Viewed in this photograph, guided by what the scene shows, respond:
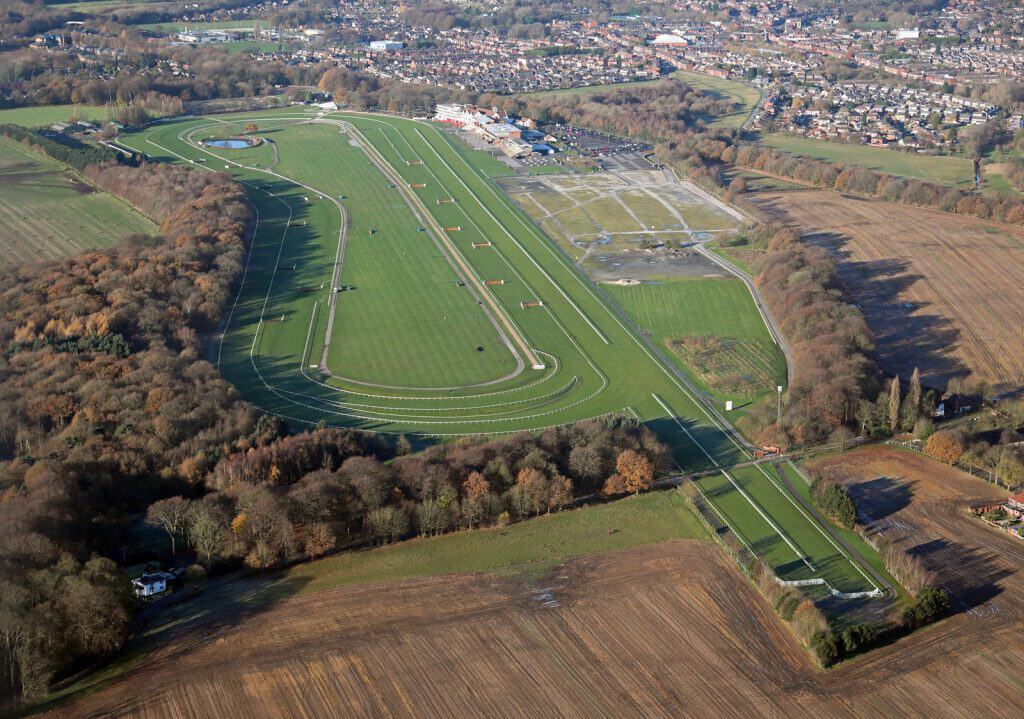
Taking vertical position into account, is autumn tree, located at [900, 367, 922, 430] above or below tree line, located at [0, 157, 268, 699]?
above

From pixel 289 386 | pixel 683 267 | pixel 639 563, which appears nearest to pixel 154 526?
pixel 289 386

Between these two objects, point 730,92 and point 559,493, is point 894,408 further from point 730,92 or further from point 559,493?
point 730,92

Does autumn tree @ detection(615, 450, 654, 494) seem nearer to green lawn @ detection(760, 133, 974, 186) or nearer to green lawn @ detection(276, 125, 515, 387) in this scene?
green lawn @ detection(276, 125, 515, 387)

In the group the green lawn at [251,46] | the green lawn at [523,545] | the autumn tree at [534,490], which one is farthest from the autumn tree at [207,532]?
the green lawn at [251,46]

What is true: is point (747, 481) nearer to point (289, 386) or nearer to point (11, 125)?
point (289, 386)

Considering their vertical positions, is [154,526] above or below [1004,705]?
below

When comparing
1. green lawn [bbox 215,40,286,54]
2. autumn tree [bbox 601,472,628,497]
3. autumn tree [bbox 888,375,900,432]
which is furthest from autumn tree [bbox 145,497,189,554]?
green lawn [bbox 215,40,286,54]
